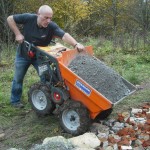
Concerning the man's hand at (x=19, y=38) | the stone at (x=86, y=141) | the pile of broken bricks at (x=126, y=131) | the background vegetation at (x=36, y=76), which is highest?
the man's hand at (x=19, y=38)

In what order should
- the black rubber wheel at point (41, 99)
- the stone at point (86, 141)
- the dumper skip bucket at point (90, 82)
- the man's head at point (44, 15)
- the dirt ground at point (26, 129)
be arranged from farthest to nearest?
1. the man's head at point (44, 15)
2. the black rubber wheel at point (41, 99)
3. the dirt ground at point (26, 129)
4. the dumper skip bucket at point (90, 82)
5. the stone at point (86, 141)

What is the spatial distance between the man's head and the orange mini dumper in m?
0.40

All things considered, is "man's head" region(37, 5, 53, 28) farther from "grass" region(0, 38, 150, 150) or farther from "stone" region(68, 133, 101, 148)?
"stone" region(68, 133, 101, 148)

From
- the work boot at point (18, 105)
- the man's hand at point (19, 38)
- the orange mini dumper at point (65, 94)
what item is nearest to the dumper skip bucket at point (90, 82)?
the orange mini dumper at point (65, 94)

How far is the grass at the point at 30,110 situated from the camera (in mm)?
5121

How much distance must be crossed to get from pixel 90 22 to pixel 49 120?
66.4ft

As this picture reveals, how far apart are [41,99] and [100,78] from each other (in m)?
0.99

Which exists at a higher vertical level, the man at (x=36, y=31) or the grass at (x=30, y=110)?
the man at (x=36, y=31)

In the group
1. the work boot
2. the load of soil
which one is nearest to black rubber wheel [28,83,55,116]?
the load of soil

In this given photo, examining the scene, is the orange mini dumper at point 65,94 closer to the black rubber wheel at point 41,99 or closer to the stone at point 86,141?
the black rubber wheel at point 41,99

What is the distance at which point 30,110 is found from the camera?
6160 mm

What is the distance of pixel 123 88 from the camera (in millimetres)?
5281

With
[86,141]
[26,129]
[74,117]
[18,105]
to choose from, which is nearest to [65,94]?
[74,117]

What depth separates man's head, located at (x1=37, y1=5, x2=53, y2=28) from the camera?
5395 millimetres
